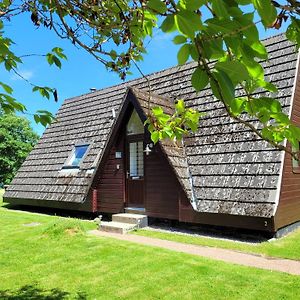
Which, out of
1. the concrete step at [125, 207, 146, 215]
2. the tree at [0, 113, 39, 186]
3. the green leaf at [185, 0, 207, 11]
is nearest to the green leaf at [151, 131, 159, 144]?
the green leaf at [185, 0, 207, 11]

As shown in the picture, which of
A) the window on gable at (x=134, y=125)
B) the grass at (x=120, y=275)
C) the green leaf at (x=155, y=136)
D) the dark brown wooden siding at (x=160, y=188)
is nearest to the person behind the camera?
the green leaf at (x=155, y=136)

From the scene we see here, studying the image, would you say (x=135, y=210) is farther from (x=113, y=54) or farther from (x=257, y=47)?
(x=257, y=47)

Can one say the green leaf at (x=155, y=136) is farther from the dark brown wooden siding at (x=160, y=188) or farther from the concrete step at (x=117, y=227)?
the concrete step at (x=117, y=227)

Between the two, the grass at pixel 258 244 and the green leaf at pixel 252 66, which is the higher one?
Result: the green leaf at pixel 252 66

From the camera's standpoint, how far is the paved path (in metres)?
7.05

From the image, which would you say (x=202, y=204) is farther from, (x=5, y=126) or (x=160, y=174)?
(x=5, y=126)

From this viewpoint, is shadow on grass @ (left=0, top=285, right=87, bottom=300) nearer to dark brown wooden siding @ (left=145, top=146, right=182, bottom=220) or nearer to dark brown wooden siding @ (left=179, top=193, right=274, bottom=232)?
dark brown wooden siding @ (left=179, top=193, right=274, bottom=232)

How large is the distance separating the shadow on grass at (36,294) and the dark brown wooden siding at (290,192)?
228 inches

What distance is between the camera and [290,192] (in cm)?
1041

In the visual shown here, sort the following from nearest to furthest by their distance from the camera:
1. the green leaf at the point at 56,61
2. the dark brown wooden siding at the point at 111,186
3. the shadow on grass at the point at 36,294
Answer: the green leaf at the point at 56,61 → the shadow on grass at the point at 36,294 → the dark brown wooden siding at the point at 111,186

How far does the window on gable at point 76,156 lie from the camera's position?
1544cm

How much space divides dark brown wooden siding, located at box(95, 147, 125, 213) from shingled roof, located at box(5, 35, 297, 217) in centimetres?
50

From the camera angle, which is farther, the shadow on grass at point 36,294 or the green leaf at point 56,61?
the shadow on grass at point 36,294

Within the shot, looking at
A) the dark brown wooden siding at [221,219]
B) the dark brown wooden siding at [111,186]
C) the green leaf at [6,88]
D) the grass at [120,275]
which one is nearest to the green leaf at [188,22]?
the green leaf at [6,88]
